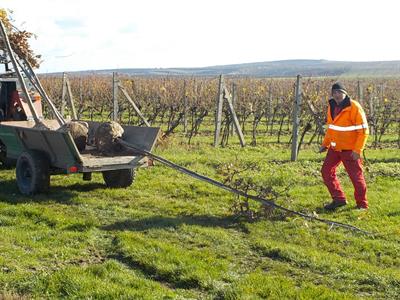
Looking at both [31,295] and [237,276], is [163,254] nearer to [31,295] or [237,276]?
[237,276]

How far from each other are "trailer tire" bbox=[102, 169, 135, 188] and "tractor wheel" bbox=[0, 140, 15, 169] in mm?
2156

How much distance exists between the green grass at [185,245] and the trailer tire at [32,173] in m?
0.21

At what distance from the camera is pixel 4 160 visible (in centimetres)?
1062

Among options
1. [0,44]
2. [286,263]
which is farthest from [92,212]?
[0,44]

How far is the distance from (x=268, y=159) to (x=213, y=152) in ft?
5.40

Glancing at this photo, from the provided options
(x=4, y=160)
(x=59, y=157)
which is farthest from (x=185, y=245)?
(x=4, y=160)

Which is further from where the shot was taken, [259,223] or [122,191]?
[122,191]

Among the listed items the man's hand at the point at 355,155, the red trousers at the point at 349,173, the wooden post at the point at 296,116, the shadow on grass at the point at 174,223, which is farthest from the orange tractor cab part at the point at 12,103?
the man's hand at the point at 355,155

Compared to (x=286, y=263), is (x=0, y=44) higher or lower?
higher

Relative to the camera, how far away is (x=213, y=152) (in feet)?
44.9

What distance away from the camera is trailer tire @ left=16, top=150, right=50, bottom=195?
27.5 feet

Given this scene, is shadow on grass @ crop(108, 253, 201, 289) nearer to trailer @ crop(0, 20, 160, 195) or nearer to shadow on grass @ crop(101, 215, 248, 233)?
shadow on grass @ crop(101, 215, 248, 233)

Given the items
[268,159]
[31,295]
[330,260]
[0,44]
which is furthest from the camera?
[268,159]

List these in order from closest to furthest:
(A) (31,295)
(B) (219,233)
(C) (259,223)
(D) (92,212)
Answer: (A) (31,295), (B) (219,233), (C) (259,223), (D) (92,212)
